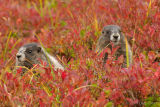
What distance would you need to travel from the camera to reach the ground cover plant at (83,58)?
11.1 ft

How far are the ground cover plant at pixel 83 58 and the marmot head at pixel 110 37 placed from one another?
17 cm

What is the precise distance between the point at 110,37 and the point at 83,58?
1323 mm

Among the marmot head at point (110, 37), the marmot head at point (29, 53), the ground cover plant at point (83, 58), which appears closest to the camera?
the ground cover plant at point (83, 58)

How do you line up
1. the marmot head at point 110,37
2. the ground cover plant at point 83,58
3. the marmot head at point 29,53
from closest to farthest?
the ground cover plant at point 83,58, the marmot head at point 110,37, the marmot head at point 29,53

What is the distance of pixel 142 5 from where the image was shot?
20.3 ft

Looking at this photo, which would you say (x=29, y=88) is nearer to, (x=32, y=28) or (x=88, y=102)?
(x=88, y=102)

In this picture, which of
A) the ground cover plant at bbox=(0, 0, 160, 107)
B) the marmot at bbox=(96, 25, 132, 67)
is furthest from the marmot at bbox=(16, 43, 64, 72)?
the marmot at bbox=(96, 25, 132, 67)

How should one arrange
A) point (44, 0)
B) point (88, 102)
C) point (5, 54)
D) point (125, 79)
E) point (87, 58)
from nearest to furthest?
point (88, 102)
point (125, 79)
point (87, 58)
point (5, 54)
point (44, 0)

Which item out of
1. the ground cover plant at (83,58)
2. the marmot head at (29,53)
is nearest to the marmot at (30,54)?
the marmot head at (29,53)

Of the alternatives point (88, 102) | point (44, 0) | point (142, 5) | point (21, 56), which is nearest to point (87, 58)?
point (88, 102)

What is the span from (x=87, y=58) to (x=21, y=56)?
182 cm

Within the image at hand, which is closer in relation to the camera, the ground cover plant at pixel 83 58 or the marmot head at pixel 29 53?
the ground cover plant at pixel 83 58

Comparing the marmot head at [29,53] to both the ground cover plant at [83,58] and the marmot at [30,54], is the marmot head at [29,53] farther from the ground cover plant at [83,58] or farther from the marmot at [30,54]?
the ground cover plant at [83,58]

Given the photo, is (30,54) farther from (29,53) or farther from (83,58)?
(83,58)
